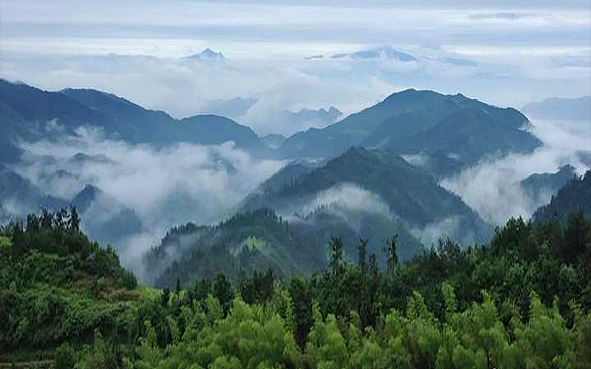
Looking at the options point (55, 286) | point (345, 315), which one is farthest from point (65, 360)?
point (55, 286)

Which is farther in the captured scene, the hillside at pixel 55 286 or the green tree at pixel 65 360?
the hillside at pixel 55 286

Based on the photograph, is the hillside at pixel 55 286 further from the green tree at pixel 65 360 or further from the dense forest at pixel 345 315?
the green tree at pixel 65 360

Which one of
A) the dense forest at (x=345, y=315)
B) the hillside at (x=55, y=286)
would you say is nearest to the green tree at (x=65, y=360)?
the dense forest at (x=345, y=315)

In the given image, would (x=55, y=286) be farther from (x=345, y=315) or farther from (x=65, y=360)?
(x=345, y=315)

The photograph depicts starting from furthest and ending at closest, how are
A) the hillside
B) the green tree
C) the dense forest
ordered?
the hillside, the green tree, the dense forest

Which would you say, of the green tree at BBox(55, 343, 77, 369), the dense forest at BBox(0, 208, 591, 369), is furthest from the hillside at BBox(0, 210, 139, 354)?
Answer: the green tree at BBox(55, 343, 77, 369)

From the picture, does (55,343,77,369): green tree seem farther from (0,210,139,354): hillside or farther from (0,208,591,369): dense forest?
(0,210,139,354): hillside

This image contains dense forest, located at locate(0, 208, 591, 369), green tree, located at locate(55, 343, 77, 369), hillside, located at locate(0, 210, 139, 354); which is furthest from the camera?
hillside, located at locate(0, 210, 139, 354)

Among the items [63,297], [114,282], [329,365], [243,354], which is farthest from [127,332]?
[329,365]

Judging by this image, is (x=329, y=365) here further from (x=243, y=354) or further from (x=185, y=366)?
(x=185, y=366)
